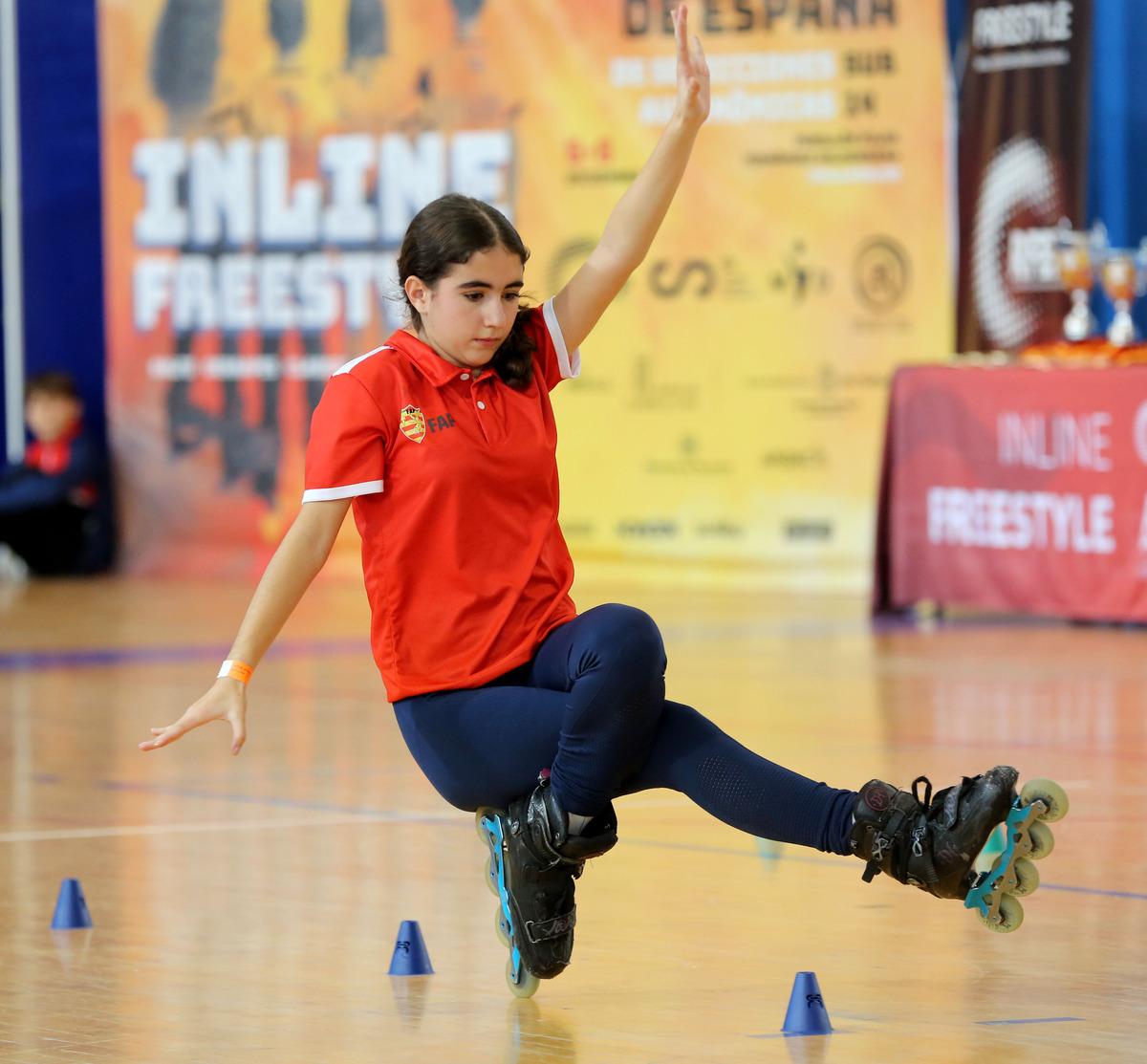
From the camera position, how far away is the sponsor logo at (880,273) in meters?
10.1

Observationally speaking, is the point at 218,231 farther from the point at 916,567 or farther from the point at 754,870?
the point at 754,870

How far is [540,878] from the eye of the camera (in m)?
3.07

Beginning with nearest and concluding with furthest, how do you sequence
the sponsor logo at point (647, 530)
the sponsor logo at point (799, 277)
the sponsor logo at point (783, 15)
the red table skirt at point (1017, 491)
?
the red table skirt at point (1017, 491)
the sponsor logo at point (783, 15)
the sponsor logo at point (799, 277)
the sponsor logo at point (647, 530)

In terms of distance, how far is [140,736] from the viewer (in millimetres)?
6012

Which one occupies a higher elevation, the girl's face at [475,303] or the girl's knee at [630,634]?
the girl's face at [475,303]

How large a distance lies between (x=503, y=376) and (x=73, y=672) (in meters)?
4.74

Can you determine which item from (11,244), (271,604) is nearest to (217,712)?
(271,604)

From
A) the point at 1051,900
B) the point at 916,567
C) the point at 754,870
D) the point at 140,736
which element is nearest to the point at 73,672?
the point at 140,736

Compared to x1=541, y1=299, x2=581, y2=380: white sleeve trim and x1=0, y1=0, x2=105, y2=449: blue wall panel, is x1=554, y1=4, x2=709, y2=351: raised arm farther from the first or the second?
x1=0, y1=0, x2=105, y2=449: blue wall panel

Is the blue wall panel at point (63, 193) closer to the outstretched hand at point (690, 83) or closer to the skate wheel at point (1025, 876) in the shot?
the outstretched hand at point (690, 83)

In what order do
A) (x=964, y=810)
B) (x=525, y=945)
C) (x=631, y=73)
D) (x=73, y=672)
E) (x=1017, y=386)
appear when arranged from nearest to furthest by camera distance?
1. (x=964, y=810)
2. (x=525, y=945)
3. (x=73, y=672)
4. (x=1017, y=386)
5. (x=631, y=73)

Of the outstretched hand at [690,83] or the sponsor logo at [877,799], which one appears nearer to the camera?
the sponsor logo at [877,799]

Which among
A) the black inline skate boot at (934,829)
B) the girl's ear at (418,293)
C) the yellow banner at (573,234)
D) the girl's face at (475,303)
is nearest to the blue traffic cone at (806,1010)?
the black inline skate boot at (934,829)

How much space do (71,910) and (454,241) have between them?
1387 mm
